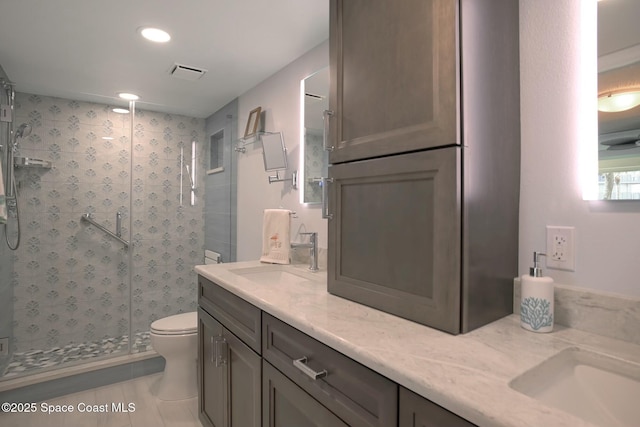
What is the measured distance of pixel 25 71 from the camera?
2.47 m

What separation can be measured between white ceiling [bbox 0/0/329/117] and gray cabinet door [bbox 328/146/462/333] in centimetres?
107

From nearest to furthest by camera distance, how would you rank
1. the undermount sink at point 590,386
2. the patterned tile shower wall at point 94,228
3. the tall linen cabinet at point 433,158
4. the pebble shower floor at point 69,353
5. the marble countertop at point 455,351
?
the marble countertop at point 455,351 → the undermount sink at point 590,386 → the tall linen cabinet at point 433,158 → the pebble shower floor at point 69,353 → the patterned tile shower wall at point 94,228

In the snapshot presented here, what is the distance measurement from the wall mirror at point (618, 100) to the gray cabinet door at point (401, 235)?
0.44 metres

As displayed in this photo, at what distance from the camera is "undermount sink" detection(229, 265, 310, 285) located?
185cm

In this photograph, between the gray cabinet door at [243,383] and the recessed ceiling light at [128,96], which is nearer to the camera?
the gray cabinet door at [243,383]

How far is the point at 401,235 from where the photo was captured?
1039 millimetres

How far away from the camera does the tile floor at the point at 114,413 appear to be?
6.64ft

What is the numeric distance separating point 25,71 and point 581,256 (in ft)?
11.4

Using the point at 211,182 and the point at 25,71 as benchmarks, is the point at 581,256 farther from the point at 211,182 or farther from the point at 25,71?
the point at 25,71

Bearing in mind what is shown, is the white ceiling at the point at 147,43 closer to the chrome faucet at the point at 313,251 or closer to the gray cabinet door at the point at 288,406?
the chrome faucet at the point at 313,251

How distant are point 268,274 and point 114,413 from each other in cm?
136

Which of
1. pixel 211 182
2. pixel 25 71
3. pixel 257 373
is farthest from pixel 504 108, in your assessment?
pixel 25 71

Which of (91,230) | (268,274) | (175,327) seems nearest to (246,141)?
(268,274)

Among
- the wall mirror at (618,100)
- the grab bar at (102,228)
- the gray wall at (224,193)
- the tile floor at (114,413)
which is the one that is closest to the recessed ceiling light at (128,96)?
the gray wall at (224,193)
